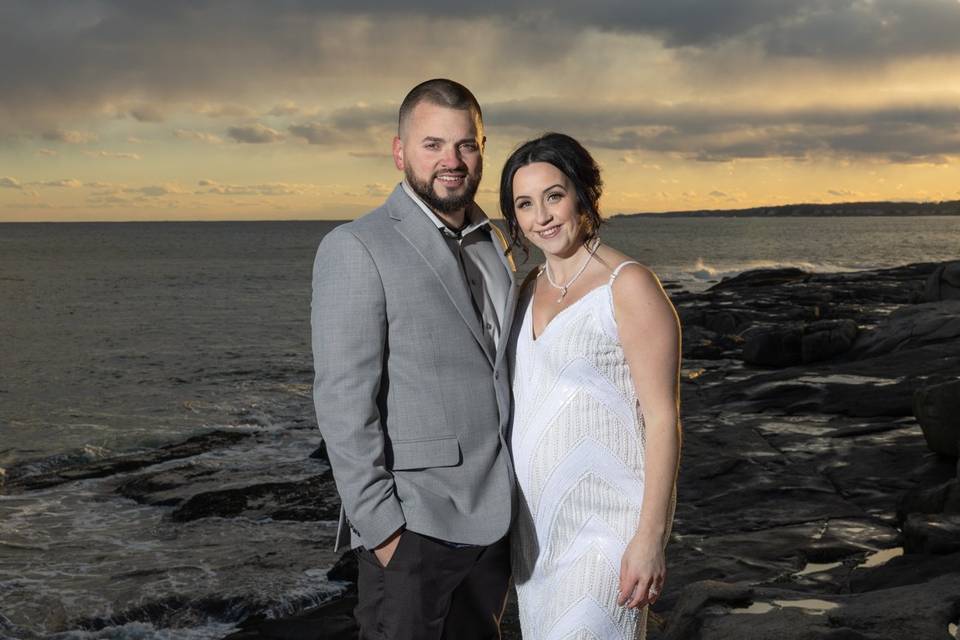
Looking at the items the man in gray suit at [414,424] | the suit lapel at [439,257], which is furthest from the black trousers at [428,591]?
the suit lapel at [439,257]

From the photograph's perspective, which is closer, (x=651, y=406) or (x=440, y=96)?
(x=651, y=406)

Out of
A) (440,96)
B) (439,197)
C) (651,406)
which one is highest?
(440,96)

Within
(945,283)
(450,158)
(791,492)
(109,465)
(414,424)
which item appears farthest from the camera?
(945,283)

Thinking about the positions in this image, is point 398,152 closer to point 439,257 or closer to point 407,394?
point 439,257

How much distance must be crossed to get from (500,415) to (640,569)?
0.70 m

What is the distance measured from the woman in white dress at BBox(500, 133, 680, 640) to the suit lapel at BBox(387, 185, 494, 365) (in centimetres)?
21

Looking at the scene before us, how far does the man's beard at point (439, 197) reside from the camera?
3.44 m

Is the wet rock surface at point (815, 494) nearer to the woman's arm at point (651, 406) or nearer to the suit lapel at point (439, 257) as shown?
the woman's arm at point (651, 406)

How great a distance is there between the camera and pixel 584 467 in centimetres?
313

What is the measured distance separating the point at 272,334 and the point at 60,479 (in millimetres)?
16755

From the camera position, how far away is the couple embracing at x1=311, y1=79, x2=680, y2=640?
3064 mm

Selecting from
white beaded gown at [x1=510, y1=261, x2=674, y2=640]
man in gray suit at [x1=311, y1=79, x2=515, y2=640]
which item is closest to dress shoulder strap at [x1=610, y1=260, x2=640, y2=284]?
white beaded gown at [x1=510, y1=261, x2=674, y2=640]

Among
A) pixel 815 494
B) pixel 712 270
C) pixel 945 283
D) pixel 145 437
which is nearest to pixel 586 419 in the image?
pixel 815 494

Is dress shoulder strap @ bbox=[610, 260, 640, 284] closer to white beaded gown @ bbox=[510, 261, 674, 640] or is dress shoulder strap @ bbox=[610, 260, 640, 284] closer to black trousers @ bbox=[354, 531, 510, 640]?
white beaded gown @ bbox=[510, 261, 674, 640]
